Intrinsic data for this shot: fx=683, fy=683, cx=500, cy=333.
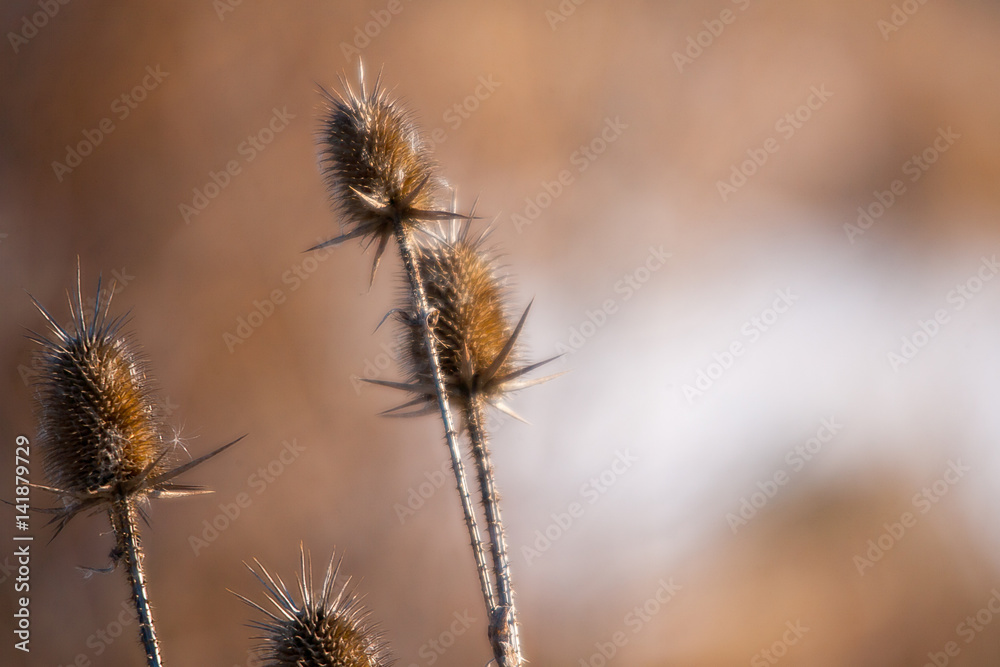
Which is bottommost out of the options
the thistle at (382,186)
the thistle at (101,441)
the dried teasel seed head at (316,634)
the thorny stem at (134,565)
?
the dried teasel seed head at (316,634)

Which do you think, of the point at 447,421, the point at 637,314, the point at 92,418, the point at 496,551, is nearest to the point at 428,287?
the point at 447,421

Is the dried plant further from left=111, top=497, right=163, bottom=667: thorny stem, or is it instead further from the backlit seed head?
left=111, top=497, right=163, bottom=667: thorny stem

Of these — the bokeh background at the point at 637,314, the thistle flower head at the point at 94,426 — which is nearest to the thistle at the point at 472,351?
the thistle flower head at the point at 94,426

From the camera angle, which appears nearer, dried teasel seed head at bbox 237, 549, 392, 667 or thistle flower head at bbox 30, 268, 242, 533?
dried teasel seed head at bbox 237, 549, 392, 667

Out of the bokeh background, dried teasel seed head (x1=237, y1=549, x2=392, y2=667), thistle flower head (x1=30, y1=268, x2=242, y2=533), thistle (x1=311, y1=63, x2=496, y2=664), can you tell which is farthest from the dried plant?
the bokeh background

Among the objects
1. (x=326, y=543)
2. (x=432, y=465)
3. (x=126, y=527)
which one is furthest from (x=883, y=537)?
(x=126, y=527)

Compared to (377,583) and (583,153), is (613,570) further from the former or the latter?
(583,153)

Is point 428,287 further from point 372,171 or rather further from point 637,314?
point 637,314

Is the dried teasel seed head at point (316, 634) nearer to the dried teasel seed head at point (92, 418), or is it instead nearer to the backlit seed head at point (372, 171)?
the dried teasel seed head at point (92, 418)
